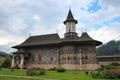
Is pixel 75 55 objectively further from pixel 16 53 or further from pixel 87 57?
pixel 16 53

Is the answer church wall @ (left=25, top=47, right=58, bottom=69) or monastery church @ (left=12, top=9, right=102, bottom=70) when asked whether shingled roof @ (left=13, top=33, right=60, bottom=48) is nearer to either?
monastery church @ (left=12, top=9, right=102, bottom=70)

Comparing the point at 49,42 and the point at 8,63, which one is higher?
the point at 49,42

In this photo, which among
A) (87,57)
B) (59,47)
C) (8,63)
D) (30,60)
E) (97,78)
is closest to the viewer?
(97,78)

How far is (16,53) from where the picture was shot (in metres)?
45.8

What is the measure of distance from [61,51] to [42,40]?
6.94 meters

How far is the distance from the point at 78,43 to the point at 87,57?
3.56m

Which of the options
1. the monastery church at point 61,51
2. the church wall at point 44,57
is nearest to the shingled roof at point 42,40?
the monastery church at point 61,51

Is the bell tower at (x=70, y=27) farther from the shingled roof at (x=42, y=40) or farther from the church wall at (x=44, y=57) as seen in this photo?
the church wall at (x=44, y=57)

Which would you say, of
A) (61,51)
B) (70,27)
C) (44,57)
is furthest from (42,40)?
(70,27)

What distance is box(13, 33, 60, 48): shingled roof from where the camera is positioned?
44.4 m

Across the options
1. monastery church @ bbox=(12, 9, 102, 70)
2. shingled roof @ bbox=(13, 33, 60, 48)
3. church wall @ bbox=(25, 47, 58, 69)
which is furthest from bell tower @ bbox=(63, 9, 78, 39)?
church wall @ bbox=(25, 47, 58, 69)

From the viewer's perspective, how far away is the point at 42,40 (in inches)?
1834

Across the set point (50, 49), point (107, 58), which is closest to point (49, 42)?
point (50, 49)

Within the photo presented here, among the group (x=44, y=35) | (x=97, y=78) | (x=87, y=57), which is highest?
(x=44, y=35)
